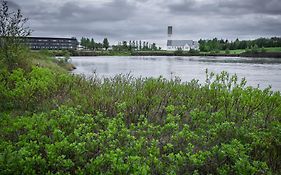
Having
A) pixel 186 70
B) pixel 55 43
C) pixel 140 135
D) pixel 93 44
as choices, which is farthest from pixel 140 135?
pixel 93 44

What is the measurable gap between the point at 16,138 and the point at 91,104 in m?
2.66

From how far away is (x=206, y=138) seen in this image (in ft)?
20.7

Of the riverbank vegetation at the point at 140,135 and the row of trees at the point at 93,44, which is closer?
the riverbank vegetation at the point at 140,135

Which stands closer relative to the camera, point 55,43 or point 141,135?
point 141,135

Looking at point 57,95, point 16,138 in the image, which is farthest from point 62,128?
point 57,95

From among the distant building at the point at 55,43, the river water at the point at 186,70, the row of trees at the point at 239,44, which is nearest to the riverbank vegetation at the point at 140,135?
the river water at the point at 186,70

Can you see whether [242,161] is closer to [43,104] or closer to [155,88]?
[155,88]

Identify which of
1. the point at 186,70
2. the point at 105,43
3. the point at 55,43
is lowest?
the point at 186,70

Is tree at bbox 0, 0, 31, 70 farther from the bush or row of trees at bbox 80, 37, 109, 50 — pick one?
row of trees at bbox 80, 37, 109, 50

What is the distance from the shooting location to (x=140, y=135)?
6.57 metres

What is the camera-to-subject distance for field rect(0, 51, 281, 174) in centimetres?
508

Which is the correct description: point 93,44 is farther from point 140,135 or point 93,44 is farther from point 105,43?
point 140,135

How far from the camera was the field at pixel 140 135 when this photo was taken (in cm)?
508

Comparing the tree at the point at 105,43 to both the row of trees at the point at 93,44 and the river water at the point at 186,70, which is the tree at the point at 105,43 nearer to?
the row of trees at the point at 93,44
